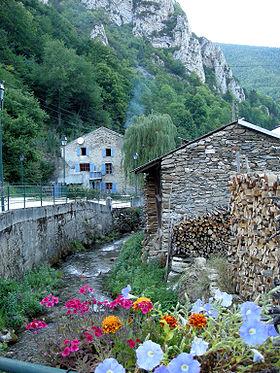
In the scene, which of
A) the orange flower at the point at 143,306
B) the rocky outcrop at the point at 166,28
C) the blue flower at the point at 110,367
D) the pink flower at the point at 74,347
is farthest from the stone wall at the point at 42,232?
the rocky outcrop at the point at 166,28

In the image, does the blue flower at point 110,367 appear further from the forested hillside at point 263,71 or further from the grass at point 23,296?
Answer: the forested hillside at point 263,71

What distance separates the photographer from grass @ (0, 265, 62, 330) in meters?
7.09

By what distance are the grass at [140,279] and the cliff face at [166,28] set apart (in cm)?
8123

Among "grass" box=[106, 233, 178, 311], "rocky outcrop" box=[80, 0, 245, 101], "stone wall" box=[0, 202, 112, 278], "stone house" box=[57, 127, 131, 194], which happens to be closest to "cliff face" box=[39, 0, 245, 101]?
"rocky outcrop" box=[80, 0, 245, 101]

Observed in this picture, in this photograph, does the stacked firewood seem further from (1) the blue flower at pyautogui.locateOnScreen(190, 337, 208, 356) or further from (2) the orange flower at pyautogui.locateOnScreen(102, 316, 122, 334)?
(1) the blue flower at pyautogui.locateOnScreen(190, 337, 208, 356)

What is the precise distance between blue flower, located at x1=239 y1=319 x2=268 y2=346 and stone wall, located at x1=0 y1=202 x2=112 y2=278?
7.93m

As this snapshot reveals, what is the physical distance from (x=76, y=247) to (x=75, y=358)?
1453 cm

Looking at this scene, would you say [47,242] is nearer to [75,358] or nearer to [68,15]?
[75,358]

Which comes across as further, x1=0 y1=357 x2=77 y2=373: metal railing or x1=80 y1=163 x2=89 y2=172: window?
x1=80 y1=163 x2=89 y2=172: window

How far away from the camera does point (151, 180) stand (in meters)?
12.0

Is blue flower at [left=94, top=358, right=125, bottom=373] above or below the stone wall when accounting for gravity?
above

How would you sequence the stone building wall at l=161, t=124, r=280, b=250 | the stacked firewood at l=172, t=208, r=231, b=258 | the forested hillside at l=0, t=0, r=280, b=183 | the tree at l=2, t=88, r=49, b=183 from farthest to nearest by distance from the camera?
the forested hillside at l=0, t=0, r=280, b=183, the tree at l=2, t=88, r=49, b=183, the stone building wall at l=161, t=124, r=280, b=250, the stacked firewood at l=172, t=208, r=231, b=258

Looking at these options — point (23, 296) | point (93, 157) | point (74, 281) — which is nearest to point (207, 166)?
point (74, 281)

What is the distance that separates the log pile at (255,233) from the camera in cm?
413
